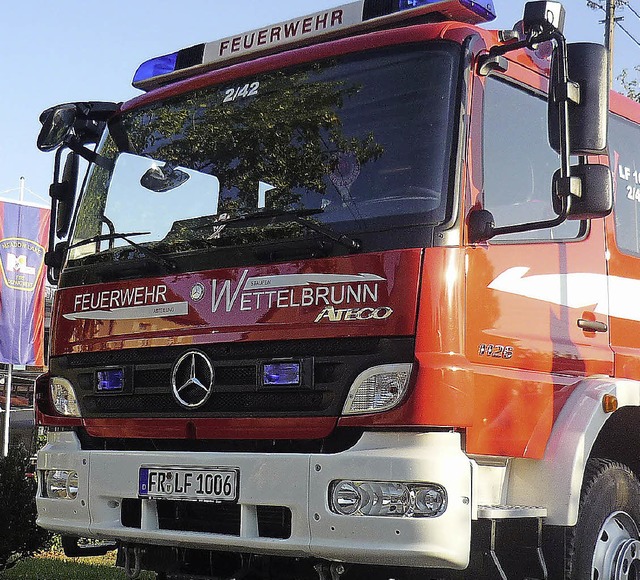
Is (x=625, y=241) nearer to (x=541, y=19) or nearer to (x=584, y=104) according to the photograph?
(x=584, y=104)

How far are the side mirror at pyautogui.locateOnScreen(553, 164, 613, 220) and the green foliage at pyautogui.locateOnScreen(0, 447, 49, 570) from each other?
5.43m

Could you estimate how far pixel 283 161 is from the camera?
4684 millimetres

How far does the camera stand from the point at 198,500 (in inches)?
172

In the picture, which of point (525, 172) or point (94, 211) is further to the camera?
point (94, 211)

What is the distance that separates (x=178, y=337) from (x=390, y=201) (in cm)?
119

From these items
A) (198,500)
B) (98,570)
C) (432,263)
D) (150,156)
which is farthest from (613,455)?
(98,570)

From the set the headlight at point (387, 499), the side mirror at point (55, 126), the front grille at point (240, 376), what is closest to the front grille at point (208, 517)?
the headlight at point (387, 499)

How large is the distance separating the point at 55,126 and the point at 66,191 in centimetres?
36

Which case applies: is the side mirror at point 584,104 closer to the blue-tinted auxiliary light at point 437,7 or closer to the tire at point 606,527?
the blue-tinted auxiliary light at point 437,7

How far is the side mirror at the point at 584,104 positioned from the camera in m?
4.07

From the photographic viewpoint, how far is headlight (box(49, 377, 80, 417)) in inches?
200

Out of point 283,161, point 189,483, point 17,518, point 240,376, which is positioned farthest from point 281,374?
point 17,518

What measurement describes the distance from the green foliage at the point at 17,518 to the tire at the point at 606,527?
16.0 ft

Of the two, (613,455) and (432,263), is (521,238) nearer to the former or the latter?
(432,263)
